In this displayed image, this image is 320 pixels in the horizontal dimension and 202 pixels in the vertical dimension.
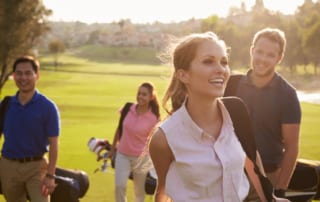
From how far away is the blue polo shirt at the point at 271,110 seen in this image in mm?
5574

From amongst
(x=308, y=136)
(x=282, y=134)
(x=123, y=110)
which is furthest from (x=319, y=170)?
(x=308, y=136)

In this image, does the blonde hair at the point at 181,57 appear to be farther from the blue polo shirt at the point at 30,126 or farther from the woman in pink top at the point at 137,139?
the woman in pink top at the point at 137,139

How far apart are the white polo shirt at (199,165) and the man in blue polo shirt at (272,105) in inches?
79.0

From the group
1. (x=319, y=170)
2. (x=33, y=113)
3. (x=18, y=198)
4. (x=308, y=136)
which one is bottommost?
(x=308, y=136)

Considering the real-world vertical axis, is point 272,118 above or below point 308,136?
above

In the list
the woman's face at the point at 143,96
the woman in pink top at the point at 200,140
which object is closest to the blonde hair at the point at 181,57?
the woman in pink top at the point at 200,140

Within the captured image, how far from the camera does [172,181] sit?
11.8 ft

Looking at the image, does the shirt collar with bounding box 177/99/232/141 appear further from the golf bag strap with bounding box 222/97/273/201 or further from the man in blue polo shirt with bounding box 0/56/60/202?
the man in blue polo shirt with bounding box 0/56/60/202

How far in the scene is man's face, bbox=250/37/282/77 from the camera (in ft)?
18.4

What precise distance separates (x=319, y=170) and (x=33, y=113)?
9.39 ft

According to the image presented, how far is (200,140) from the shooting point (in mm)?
3570

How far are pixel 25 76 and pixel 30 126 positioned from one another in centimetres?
51

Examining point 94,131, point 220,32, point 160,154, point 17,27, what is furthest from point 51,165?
point 220,32

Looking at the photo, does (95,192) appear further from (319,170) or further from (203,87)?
(203,87)
